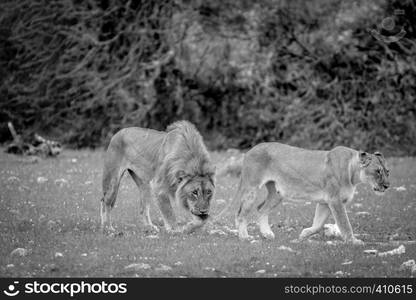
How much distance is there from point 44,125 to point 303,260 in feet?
54.7

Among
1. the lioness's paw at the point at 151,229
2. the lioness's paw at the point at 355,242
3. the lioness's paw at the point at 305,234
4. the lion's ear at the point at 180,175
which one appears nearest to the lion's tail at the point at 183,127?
the lion's ear at the point at 180,175

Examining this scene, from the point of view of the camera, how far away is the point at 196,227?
11.0 metres

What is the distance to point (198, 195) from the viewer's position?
10.7 meters

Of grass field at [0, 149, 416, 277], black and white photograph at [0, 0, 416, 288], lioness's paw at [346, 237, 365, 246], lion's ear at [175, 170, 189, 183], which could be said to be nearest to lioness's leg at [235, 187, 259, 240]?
grass field at [0, 149, 416, 277]

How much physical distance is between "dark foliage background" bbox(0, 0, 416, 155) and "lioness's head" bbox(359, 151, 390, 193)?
1120 centimetres

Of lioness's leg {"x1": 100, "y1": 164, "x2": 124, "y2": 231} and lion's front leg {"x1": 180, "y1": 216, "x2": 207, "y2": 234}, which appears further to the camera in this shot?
lioness's leg {"x1": 100, "y1": 164, "x2": 124, "y2": 231}

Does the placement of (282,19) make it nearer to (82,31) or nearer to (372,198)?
(82,31)

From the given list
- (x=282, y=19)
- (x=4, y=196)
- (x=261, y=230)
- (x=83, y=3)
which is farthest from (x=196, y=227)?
(x=83, y=3)

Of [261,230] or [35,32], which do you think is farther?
[35,32]

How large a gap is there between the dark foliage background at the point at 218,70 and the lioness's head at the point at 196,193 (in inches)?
474

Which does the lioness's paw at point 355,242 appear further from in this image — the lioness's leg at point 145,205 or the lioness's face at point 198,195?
the lioness's leg at point 145,205

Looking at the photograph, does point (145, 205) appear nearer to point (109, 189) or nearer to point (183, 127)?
point (109, 189)

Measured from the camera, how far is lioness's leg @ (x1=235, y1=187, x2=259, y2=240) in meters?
11.2

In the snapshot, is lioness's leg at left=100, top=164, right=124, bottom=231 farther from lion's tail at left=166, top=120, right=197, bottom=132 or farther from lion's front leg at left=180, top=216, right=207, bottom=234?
lion's front leg at left=180, top=216, right=207, bottom=234
